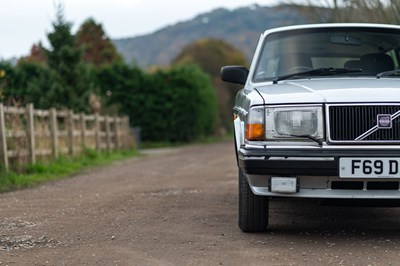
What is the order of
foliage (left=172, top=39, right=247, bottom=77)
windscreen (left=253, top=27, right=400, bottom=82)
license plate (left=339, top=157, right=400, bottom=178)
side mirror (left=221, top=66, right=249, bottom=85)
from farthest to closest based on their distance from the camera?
1. foliage (left=172, top=39, right=247, bottom=77)
2. side mirror (left=221, top=66, right=249, bottom=85)
3. windscreen (left=253, top=27, right=400, bottom=82)
4. license plate (left=339, top=157, right=400, bottom=178)

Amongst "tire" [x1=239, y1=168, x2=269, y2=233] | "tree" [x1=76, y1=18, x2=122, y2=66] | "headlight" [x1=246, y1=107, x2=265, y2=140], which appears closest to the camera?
"headlight" [x1=246, y1=107, x2=265, y2=140]

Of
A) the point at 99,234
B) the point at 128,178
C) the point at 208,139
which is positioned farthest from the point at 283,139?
the point at 208,139

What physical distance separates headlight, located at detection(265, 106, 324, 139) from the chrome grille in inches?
4.0

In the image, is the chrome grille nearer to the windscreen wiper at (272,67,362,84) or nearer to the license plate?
the license plate

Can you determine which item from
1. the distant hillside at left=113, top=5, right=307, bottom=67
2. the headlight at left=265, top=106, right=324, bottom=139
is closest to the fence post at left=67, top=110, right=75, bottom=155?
the headlight at left=265, top=106, right=324, bottom=139

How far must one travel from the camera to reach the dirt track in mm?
4723

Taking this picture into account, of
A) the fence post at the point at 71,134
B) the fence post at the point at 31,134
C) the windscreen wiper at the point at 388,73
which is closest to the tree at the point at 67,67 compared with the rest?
the fence post at the point at 71,134

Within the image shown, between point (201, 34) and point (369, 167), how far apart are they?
180 metres

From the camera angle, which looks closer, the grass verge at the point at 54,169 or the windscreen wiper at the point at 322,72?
the windscreen wiper at the point at 322,72

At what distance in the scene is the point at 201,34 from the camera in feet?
600

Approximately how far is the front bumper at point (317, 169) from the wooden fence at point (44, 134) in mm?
7192

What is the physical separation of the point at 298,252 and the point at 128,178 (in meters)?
7.33

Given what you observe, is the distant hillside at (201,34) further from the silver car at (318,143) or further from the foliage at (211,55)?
the silver car at (318,143)

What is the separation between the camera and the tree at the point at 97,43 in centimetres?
4769
